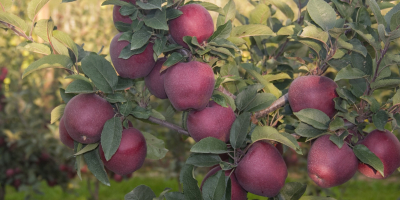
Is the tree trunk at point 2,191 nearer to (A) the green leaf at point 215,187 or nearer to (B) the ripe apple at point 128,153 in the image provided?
(B) the ripe apple at point 128,153

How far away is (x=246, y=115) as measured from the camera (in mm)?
905

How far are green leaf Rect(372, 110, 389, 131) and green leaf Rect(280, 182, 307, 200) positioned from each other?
264 millimetres

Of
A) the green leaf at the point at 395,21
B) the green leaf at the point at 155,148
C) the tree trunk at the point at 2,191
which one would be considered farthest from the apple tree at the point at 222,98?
the tree trunk at the point at 2,191

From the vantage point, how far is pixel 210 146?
0.88m

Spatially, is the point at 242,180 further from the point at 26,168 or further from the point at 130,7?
the point at 26,168

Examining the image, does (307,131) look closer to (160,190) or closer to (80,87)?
(80,87)

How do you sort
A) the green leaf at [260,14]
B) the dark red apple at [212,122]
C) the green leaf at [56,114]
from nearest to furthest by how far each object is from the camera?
the dark red apple at [212,122] < the green leaf at [56,114] < the green leaf at [260,14]

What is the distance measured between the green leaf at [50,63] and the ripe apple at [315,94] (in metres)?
0.65

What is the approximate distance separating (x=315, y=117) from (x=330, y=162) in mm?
127

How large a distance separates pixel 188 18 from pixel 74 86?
34 cm

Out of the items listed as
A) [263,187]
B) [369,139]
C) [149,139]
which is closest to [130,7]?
[149,139]

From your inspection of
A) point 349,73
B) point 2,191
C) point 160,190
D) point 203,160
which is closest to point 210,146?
point 203,160

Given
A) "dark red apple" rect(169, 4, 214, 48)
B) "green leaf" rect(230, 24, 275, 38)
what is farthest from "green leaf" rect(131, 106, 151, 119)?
"green leaf" rect(230, 24, 275, 38)

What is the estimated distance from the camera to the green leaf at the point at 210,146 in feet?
2.79
